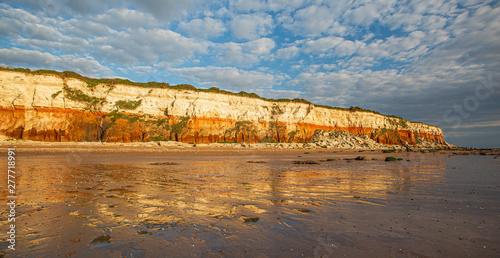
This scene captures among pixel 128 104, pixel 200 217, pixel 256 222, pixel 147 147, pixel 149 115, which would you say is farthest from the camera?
pixel 149 115

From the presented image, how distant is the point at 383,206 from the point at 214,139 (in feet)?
129

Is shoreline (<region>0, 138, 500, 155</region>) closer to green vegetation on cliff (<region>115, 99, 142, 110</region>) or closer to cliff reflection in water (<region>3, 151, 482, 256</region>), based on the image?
green vegetation on cliff (<region>115, 99, 142, 110</region>)

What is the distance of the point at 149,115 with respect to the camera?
132 ft

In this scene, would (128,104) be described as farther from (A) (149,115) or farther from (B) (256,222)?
(B) (256,222)

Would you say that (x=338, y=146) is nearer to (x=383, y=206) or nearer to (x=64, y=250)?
(x=383, y=206)

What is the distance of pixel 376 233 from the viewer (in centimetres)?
344

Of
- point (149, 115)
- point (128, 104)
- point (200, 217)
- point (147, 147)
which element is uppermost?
point (128, 104)

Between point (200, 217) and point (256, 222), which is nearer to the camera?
point (256, 222)

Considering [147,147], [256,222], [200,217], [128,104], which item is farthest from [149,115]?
[256,222]

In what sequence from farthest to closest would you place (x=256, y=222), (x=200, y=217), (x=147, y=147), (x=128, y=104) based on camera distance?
1. (x=128, y=104)
2. (x=147, y=147)
3. (x=200, y=217)
4. (x=256, y=222)

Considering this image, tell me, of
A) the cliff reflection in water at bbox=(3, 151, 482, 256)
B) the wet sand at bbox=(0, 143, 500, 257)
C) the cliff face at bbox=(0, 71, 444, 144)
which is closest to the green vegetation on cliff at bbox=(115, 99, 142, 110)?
the cliff face at bbox=(0, 71, 444, 144)

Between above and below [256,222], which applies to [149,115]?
above

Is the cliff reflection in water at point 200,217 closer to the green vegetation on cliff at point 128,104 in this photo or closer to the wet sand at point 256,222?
the wet sand at point 256,222

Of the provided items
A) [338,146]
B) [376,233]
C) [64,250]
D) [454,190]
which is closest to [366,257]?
[376,233]
